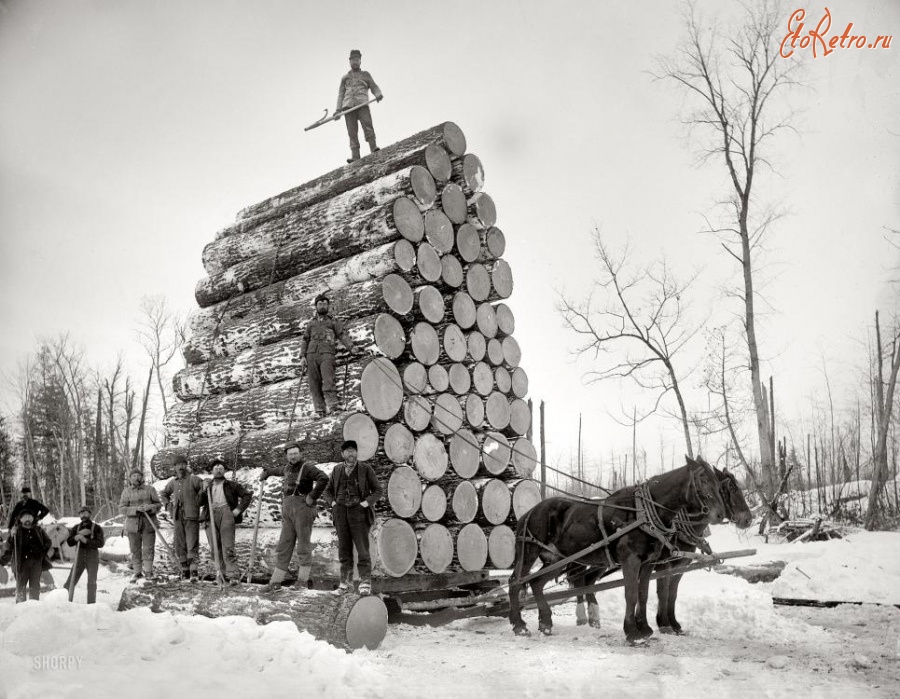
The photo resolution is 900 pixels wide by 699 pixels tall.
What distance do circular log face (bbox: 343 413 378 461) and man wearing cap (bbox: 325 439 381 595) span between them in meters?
0.47

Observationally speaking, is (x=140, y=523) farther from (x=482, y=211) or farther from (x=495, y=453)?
(x=482, y=211)

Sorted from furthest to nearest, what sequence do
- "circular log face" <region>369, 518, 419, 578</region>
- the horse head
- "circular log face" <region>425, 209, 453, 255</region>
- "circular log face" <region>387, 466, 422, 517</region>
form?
"circular log face" <region>425, 209, 453, 255</region> < "circular log face" <region>387, 466, 422, 517</region> < "circular log face" <region>369, 518, 419, 578</region> < the horse head

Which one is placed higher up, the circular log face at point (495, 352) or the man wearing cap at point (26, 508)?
the circular log face at point (495, 352)

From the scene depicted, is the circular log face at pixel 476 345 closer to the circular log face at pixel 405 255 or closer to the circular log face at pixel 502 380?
the circular log face at pixel 502 380

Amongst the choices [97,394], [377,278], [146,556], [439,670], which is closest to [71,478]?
[97,394]

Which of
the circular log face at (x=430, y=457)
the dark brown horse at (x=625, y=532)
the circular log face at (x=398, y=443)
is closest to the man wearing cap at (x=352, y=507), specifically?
the circular log face at (x=398, y=443)

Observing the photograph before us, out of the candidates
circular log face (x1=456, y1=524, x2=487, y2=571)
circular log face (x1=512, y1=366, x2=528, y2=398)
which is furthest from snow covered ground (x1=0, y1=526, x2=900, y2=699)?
circular log face (x1=512, y1=366, x2=528, y2=398)

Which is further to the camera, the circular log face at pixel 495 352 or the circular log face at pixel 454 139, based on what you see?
the circular log face at pixel 454 139

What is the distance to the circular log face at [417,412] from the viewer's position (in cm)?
870

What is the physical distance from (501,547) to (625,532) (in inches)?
118

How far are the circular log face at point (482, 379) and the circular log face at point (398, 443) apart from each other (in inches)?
63.1

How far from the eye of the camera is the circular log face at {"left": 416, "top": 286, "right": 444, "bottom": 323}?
9219mm

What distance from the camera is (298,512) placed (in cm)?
759

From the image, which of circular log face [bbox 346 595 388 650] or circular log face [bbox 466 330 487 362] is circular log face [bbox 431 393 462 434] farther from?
circular log face [bbox 346 595 388 650]
